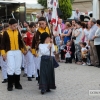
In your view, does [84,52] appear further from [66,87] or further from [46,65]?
[46,65]

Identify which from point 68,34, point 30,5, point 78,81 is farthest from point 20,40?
point 30,5

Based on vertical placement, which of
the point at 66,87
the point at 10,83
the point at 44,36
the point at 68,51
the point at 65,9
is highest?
the point at 65,9

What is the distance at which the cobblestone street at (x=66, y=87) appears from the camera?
298 inches

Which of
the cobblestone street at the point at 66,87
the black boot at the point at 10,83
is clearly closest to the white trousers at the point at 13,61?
the black boot at the point at 10,83

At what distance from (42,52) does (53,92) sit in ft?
3.35

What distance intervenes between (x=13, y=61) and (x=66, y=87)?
154 cm

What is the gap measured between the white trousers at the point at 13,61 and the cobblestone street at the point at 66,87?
1.66ft

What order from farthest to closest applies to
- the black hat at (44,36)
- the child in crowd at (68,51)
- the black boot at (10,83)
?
the child in crowd at (68,51) < the black boot at (10,83) < the black hat at (44,36)

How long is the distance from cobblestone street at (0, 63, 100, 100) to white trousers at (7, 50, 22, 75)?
1.66ft

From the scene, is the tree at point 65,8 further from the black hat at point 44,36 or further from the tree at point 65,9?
the black hat at point 44,36

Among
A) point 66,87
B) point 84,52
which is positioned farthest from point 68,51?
point 66,87

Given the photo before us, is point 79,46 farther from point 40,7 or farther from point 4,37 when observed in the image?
point 40,7

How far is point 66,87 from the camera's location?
339 inches

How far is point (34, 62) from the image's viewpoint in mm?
9492
